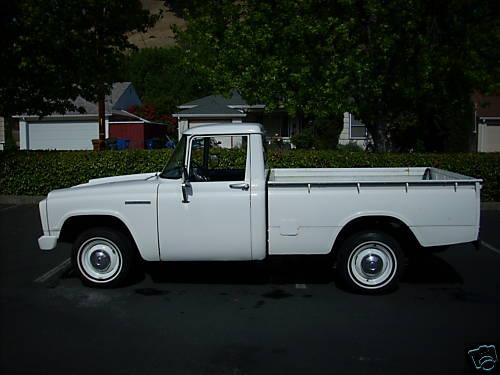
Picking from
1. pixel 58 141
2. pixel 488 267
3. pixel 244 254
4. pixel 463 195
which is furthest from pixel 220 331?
pixel 58 141

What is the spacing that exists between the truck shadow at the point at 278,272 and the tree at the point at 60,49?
8.20m

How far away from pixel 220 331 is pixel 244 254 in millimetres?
1238

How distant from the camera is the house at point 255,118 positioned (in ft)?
78.9

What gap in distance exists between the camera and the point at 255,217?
632 centimetres

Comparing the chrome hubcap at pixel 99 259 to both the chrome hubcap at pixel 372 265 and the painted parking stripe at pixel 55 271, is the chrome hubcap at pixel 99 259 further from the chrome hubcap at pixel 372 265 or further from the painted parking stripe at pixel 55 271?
the chrome hubcap at pixel 372 265

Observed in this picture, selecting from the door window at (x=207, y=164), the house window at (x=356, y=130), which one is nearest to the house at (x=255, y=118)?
the house window at (x=356, y=130)

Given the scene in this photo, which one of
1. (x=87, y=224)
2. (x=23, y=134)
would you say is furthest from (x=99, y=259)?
(x=23, y=134)

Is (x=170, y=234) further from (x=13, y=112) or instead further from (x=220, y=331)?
(x=13, y=112)

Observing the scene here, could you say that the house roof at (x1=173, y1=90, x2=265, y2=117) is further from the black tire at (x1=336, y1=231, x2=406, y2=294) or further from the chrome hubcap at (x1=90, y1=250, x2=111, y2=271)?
the black tire at (x1=336, y1=231, x2=406, y2=294)

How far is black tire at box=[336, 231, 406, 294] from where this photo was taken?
640 centimetres

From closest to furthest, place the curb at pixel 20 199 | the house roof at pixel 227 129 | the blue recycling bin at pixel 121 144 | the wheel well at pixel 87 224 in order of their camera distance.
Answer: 1. the house roof at pixel 227 129
2. the wheel well at pixel 87 224
3. the curb at pixel 20 199
4. the blue recycling bin at pixel 121 144

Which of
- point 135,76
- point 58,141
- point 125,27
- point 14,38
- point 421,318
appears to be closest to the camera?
point 421,318

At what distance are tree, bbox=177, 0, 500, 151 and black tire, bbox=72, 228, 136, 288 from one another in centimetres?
843

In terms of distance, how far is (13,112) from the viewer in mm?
14820
